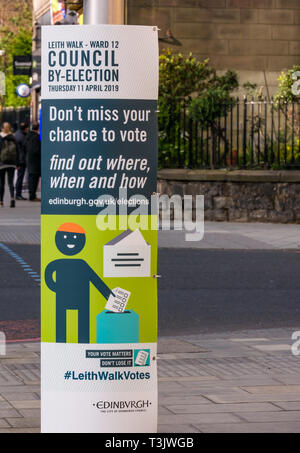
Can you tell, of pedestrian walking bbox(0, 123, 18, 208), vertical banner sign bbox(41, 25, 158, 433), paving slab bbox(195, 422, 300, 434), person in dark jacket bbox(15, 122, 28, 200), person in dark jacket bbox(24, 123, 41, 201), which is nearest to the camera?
vertical banner sign bbox(41, 25, 158, 433)

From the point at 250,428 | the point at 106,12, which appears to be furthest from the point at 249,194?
the point at 106,12

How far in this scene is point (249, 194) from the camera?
21078 millimetres

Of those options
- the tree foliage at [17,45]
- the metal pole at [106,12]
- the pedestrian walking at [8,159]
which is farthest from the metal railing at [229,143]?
the tree foliage at [17,45]

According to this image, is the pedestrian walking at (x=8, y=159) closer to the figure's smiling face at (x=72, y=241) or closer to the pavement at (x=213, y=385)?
the pavement at (x=213, y=385)

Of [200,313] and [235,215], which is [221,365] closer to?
[200,313]

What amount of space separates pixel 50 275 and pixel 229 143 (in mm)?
Result: 17020

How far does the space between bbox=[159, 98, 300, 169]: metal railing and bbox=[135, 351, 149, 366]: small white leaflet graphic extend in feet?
52.0

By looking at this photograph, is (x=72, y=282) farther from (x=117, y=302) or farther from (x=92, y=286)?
(x=117, y=302)

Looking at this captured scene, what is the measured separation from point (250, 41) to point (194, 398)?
2197cm

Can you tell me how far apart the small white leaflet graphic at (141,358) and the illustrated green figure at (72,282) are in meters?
0.27

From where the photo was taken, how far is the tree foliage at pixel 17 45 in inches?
1987

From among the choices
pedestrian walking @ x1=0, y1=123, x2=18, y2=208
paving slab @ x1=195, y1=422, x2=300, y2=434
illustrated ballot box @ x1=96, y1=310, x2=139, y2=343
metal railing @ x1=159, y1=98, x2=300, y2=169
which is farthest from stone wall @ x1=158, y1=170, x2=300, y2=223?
illustrated ballot box @ x1=96, y1=310, x2=139, y2=343

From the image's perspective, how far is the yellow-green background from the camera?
5395mm

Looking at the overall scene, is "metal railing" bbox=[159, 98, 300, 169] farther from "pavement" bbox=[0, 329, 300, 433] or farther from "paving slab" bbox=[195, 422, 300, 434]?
"paving slab" bbox=[195, 422, 300, 434]
